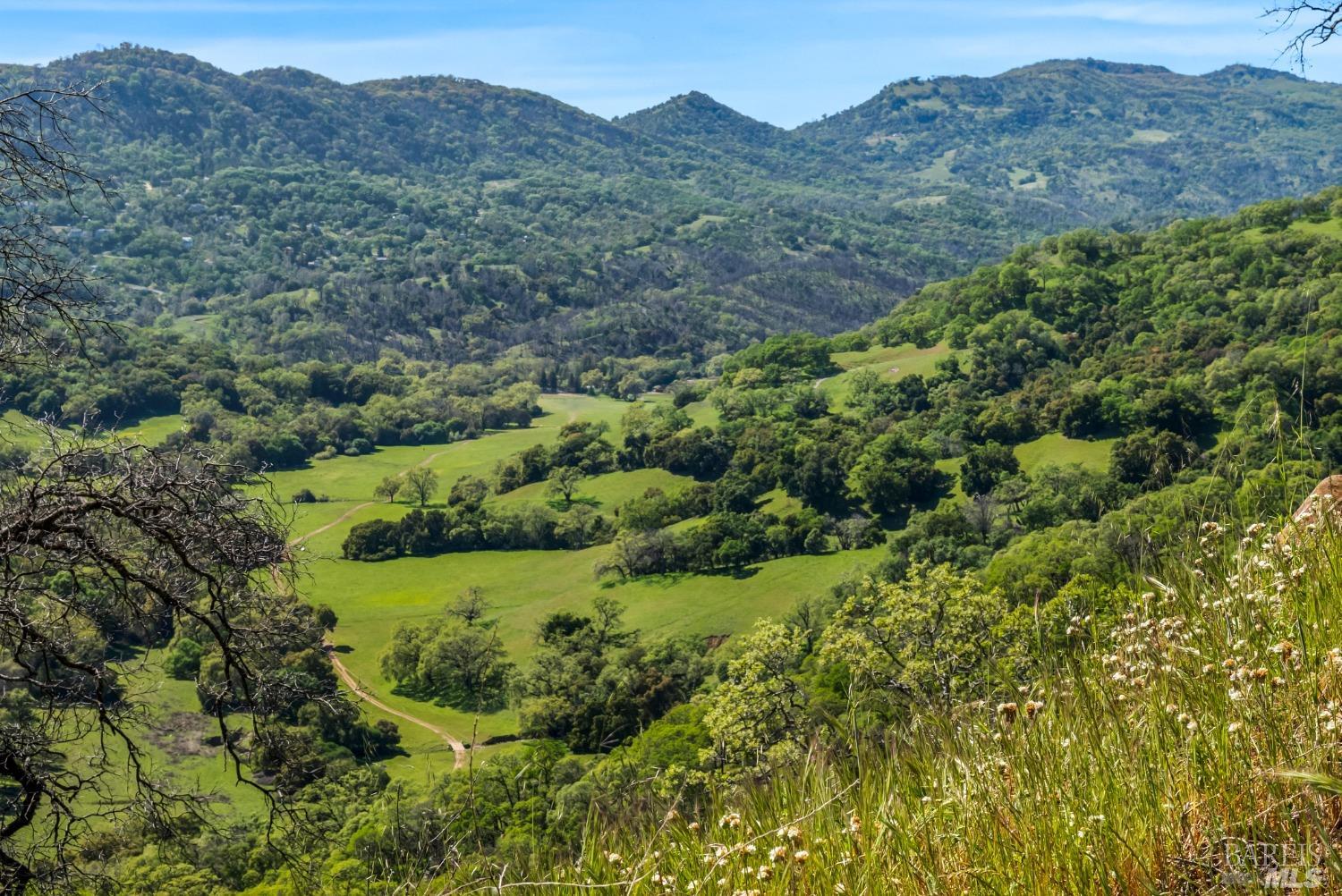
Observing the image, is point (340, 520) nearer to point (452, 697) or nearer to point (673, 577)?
point (673, 577)

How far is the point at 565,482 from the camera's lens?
97062mm

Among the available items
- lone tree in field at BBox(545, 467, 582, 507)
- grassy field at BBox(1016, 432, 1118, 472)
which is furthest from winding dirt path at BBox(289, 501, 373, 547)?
grassy field at BBox(1016, 432, 1118, 472)

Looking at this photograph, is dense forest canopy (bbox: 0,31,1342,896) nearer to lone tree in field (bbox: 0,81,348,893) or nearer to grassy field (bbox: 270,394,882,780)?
lone tree in field (bbox: 0,81,348,893)

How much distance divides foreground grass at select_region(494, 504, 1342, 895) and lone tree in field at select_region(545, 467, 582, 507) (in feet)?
293

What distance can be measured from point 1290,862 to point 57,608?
642 cm

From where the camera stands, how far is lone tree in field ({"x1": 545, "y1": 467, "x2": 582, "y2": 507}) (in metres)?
95.4

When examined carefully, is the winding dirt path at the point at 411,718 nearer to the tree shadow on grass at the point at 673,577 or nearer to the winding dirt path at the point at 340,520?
the tree shadow on grass at the point at 673,577

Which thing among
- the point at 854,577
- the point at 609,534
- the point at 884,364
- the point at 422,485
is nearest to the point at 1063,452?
the point at 854,577

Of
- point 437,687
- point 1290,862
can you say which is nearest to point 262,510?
point 1290,862

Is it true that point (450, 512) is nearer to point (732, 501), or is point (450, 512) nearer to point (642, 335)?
point (732, 501)

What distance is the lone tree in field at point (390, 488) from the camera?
3959 inches

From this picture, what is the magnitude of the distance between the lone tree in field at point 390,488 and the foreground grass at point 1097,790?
99044mm

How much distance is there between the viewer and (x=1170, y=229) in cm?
13262

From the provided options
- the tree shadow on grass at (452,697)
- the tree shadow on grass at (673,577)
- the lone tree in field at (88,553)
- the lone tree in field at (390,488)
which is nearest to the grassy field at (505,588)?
the tree shadow on grass at (673,577)
